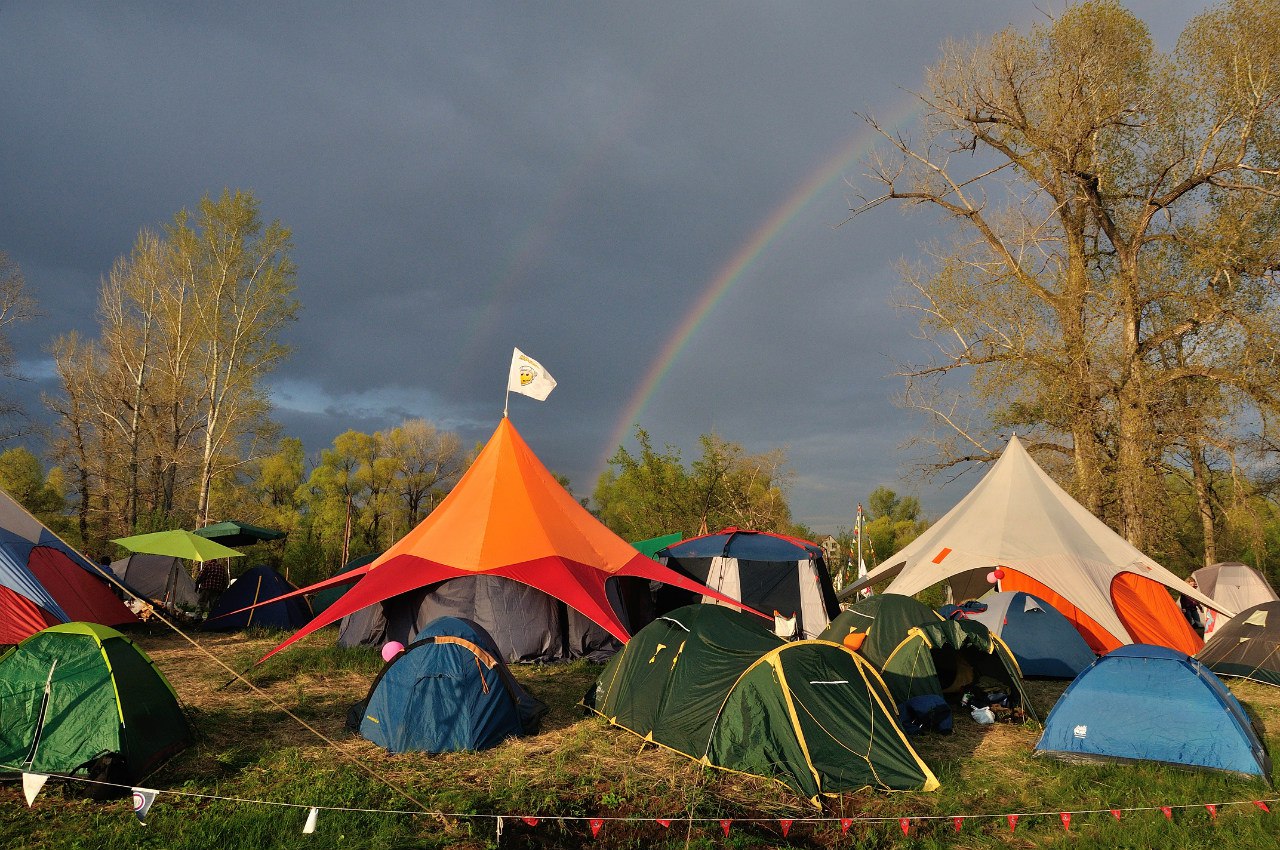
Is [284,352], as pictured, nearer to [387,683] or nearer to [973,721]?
[387,683]

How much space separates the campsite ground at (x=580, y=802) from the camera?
4965 millimetres

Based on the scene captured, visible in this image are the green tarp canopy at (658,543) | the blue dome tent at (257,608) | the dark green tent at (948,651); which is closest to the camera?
the dark green tent at (948,651)

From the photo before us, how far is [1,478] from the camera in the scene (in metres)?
29.4

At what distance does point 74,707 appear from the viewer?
5758 mm

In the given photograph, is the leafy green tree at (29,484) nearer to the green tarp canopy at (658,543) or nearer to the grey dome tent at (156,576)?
the grey dome tent at (156,576)

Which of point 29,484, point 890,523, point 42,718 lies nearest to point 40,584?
point 42,718

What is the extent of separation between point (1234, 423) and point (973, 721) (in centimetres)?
1357

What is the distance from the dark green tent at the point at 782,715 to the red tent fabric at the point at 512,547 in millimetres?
2656

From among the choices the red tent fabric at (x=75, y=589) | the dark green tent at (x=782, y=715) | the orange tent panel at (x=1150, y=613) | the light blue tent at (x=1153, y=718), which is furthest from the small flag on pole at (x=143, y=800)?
the orange tent panel at (x=1150, y=613)

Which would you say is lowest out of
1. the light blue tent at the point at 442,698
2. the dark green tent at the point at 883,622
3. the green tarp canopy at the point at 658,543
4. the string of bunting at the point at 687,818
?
the string of bunting at the point at 687,818

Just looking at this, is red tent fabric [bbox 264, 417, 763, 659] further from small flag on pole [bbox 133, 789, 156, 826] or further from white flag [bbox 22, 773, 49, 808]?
small flag on pole [bbox 133, 789, 156, 826]

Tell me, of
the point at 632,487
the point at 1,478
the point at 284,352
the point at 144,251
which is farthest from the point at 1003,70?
the point at 1,478

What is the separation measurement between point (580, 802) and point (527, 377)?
28.5 feet

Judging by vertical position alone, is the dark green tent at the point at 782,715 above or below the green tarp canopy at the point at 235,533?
below
